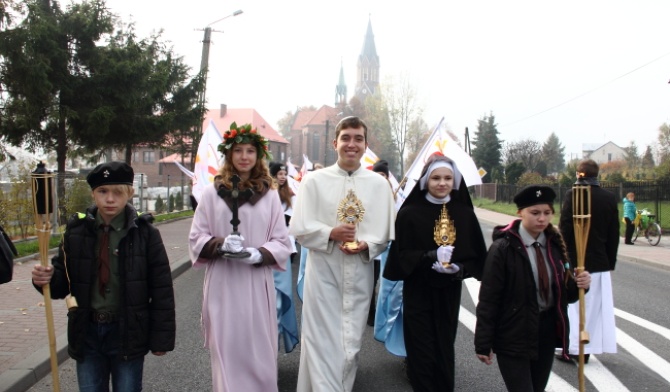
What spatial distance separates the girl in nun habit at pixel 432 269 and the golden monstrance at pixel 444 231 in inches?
0.7

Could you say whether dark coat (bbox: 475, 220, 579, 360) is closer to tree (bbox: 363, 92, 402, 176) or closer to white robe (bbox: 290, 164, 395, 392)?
white robe (bbox: 290, 164, 395, 392)

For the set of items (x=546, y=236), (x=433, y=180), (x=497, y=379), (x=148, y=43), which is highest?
(x=148, y=43)

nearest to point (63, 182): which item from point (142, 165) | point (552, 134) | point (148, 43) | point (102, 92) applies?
point (102, 92)

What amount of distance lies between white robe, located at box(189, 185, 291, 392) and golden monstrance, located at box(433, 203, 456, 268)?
41.1 inches

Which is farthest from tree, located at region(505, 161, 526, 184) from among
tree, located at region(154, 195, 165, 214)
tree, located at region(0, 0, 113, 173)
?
tree, located at region(0, 0, 113, 173)

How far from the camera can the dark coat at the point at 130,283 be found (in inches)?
128

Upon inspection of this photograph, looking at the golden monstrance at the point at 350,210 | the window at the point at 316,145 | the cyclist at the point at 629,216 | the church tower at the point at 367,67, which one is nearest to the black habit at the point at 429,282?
the golden monstrance at the point at 350,210

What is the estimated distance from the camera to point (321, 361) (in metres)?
4.01

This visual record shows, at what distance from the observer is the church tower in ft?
453

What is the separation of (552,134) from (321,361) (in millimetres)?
132420

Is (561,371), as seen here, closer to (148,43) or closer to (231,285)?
(231,285)

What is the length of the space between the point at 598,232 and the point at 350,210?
256 cm

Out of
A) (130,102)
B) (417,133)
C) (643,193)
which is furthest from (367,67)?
(130,102)

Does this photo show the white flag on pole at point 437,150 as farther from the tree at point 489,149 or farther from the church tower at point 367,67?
the church tower at point 367,67
